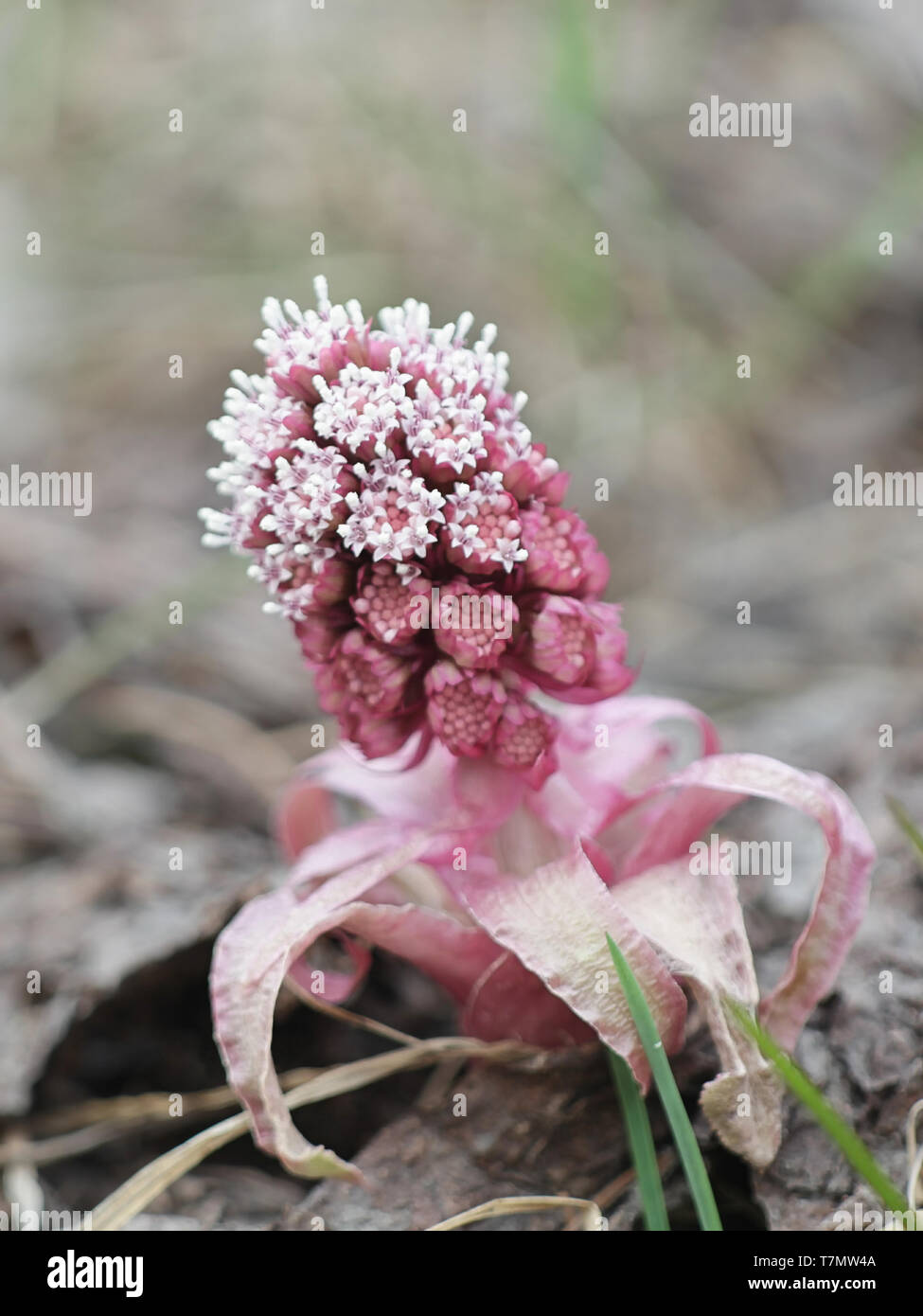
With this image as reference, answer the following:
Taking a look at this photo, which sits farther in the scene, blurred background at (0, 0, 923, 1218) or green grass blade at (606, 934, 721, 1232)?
blurred background at (0, 0, 923, 1218)

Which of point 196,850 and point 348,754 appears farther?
point 196,850

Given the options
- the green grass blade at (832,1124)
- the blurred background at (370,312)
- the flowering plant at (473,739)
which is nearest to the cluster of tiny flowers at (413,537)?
the flowering plant at (473,739)

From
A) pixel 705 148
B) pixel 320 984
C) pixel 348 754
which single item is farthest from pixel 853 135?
pixel 320 984

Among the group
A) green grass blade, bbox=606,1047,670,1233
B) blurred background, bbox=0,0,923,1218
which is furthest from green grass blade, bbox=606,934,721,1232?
blurred background, bbox=0,0,923,1218

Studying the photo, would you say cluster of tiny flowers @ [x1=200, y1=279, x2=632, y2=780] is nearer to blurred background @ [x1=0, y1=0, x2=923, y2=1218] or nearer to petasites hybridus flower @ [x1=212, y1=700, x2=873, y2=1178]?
petasites hybridus flower @ [x1=212, y1=700, x2=873, y2=1178]

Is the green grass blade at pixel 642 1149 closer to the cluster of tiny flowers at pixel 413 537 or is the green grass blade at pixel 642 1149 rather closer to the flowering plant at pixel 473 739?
the flowering plant at pixel 473 739

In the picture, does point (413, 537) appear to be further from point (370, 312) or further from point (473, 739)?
point (370, 312)
